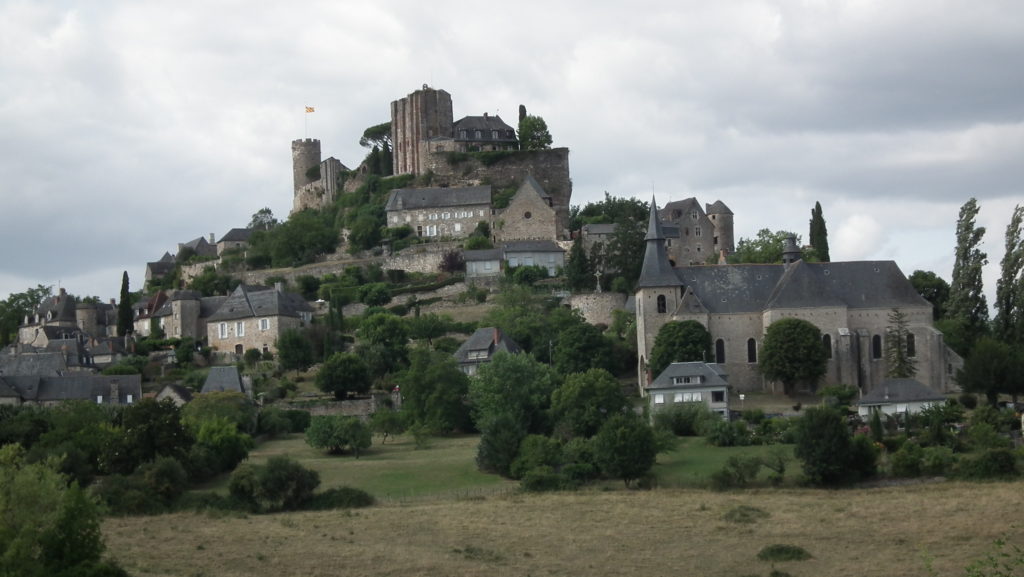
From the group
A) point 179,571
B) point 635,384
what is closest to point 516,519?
point 179,571

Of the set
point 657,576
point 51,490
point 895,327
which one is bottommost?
point 657,576

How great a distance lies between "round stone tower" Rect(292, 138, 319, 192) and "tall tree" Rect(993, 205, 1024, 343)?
203 feet

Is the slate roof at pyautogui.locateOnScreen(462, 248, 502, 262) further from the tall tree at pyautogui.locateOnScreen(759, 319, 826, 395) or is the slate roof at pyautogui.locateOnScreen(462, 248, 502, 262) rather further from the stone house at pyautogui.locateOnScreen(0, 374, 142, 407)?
the tall tree at pyautogui.locateOnScreen(759, 319, 826, 395)

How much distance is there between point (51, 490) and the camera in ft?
124

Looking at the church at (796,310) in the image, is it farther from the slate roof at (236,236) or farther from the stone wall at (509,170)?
the slate roof at (236,236)

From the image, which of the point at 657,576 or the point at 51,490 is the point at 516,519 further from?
the point at 51,490

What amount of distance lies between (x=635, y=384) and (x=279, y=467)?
1001 inches

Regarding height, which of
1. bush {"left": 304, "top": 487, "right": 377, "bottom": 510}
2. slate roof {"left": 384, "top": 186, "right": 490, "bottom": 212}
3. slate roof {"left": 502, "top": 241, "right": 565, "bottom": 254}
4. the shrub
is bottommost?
the shrub

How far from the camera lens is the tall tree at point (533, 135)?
11000 centimetres

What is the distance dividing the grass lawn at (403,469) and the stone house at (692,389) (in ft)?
27.4

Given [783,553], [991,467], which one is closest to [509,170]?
[991,467]

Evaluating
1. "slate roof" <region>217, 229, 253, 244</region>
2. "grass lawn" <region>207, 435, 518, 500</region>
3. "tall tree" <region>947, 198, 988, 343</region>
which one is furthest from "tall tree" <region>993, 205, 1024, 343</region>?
"slate roof" <region>217, 229, 253, 244</region>

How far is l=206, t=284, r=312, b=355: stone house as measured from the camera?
269 feet

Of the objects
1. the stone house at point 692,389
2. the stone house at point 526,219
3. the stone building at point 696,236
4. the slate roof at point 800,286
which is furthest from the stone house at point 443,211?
the stone house at point 692,389
